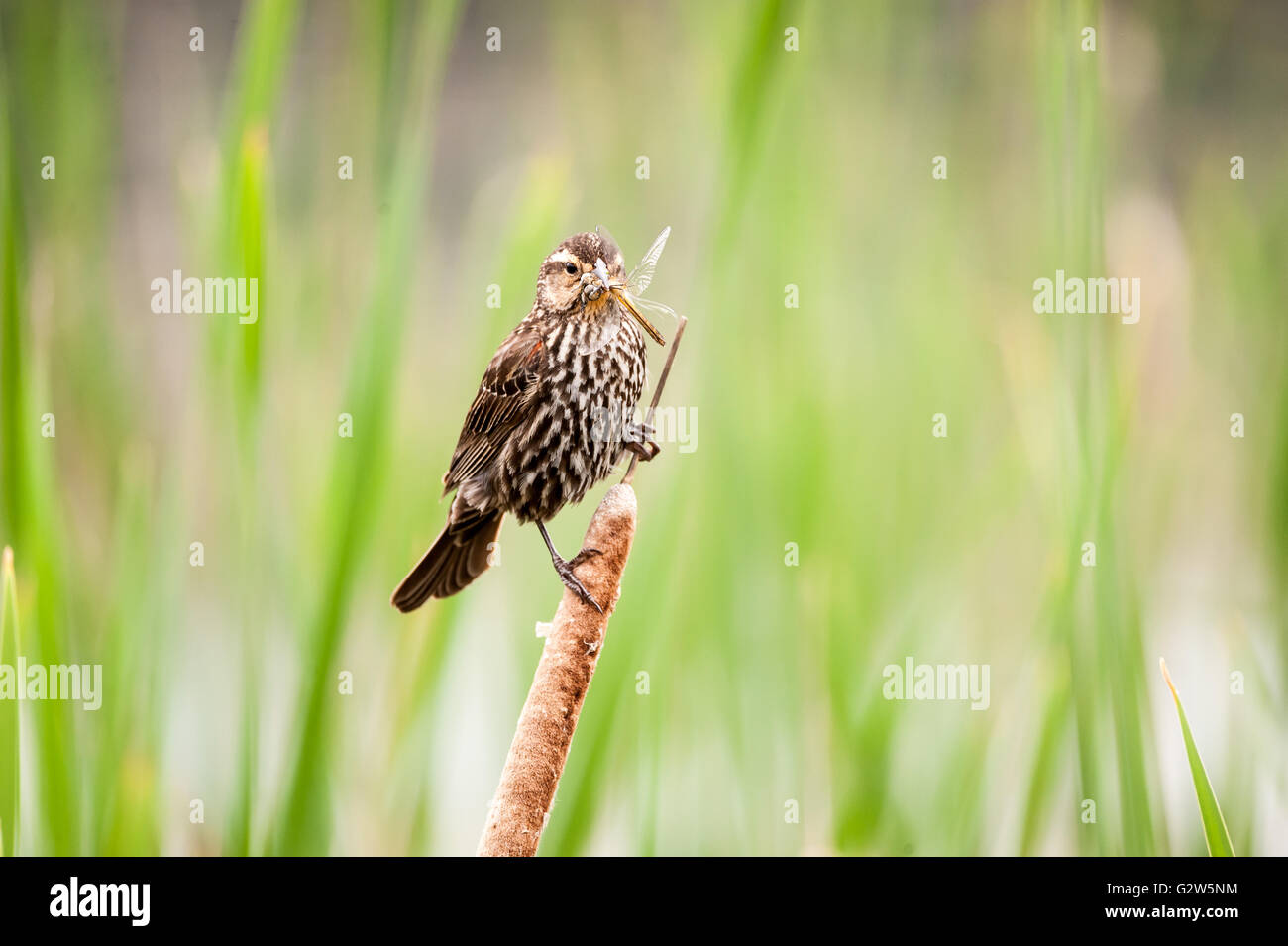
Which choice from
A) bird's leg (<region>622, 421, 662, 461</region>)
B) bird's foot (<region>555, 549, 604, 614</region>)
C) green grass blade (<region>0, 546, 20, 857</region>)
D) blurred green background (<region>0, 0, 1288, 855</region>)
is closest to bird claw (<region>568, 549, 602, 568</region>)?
bird's foot (<region>555, 549, 604, 614</region>)

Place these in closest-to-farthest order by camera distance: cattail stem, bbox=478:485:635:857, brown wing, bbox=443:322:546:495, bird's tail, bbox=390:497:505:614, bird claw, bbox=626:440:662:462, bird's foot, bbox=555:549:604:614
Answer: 1. cattail stem, bbox=478:485:635:857
2. bird's foot, bbox=555:549:604:614
3. bird claw, bbox=626:440:662:462
4. bird's tail, bbox=390:497:505:614
5. brown wing, bbox=443:322:546:495

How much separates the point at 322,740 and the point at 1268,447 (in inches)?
67.2

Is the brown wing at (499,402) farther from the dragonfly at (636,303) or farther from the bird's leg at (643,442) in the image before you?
the bird's leg at (643,442)

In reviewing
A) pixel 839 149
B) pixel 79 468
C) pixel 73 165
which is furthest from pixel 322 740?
pixel 839 149

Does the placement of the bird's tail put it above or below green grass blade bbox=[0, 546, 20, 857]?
above

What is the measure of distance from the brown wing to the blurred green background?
4.2 inches

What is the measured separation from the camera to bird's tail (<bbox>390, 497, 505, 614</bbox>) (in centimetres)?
183

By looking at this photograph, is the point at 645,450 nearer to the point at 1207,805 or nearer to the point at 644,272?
the point at 644,272

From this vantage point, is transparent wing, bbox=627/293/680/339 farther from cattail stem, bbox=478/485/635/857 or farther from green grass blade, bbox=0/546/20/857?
green grass blade, bbox=0/546/20/857

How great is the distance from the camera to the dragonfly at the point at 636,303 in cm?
180

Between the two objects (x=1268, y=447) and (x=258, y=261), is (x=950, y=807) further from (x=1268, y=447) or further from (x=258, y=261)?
(x=258, y=261)

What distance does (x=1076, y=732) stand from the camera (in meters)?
1.46

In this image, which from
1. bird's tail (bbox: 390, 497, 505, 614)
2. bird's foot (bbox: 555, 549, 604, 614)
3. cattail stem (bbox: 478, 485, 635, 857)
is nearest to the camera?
cattail stem (bbox: 478, 485, 635, 857)

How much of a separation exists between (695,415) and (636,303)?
0.83 feet
